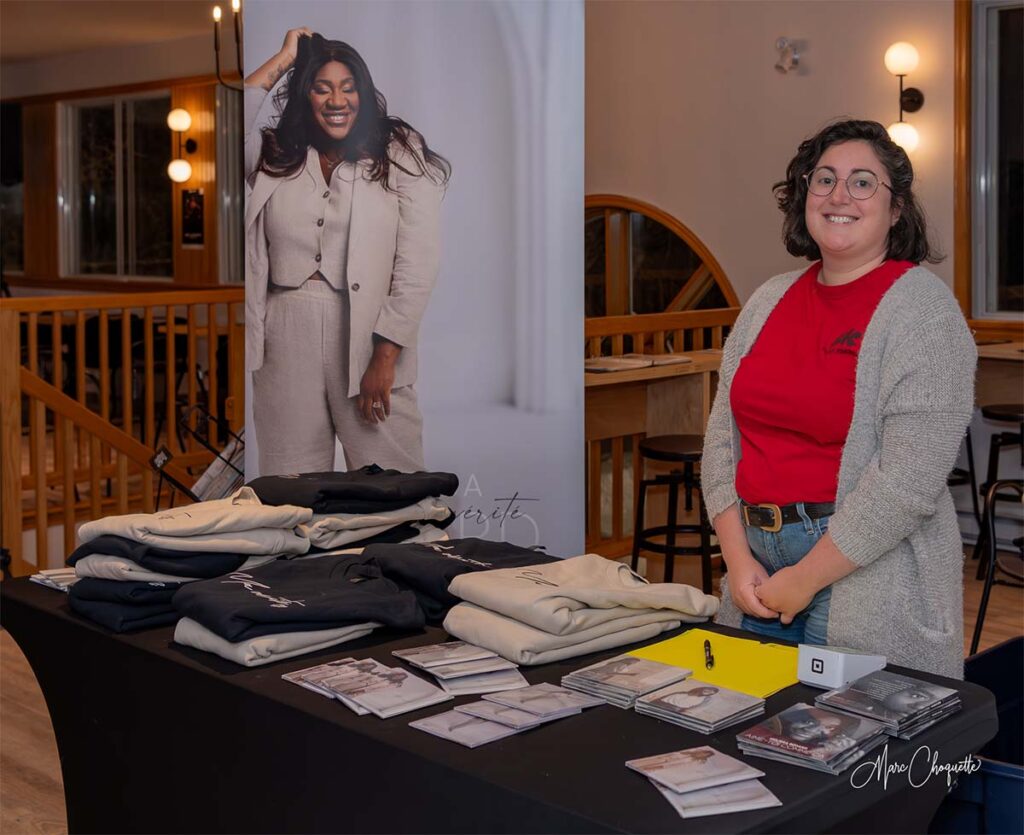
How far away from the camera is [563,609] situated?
5.99 ft

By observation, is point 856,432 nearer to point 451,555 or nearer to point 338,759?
point 451,555

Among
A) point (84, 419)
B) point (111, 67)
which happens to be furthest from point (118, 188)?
point (84, 419)

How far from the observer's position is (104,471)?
6.82m

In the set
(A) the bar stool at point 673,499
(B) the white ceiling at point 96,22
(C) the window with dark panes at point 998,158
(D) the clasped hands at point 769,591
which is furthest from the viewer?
(B) the white ceiling at point 96,22

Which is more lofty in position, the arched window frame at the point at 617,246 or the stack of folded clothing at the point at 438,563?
the arched window frame at the point at 617,246

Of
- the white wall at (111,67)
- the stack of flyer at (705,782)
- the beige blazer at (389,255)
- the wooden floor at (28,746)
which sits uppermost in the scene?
the white wall at (111,67)

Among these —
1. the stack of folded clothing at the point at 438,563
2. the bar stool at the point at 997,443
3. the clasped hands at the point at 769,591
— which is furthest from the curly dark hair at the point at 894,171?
the bar stool at the point at 997,443

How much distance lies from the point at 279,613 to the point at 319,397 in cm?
151

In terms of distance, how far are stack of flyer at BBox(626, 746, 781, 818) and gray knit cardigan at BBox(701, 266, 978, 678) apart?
29.4 inches

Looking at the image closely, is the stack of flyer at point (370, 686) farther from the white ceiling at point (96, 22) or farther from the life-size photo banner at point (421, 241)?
the white ceiling at point (96, 22)

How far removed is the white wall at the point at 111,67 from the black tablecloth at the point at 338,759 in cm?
923

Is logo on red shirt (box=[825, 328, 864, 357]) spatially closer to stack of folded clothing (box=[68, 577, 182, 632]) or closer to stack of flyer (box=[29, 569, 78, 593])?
stack of folded clothing (box=[68, 577, 182, 632])

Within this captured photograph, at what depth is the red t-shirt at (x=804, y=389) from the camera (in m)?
2.18

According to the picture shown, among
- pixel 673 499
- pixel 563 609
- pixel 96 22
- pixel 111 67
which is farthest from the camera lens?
pixel 111 67
